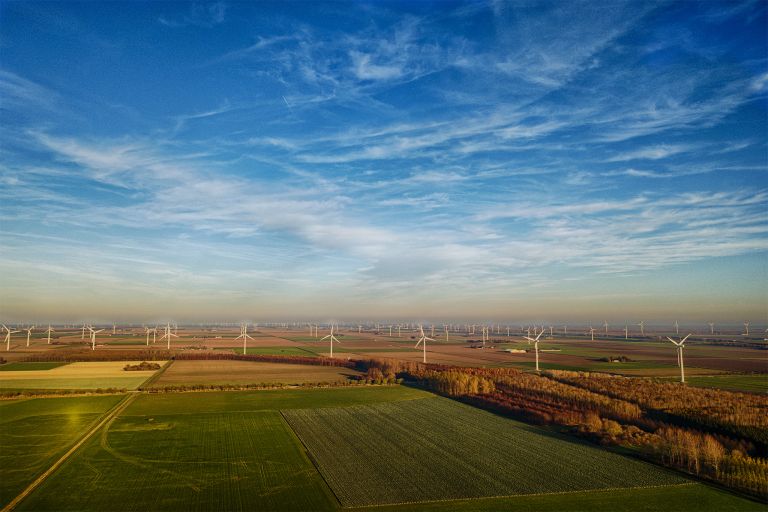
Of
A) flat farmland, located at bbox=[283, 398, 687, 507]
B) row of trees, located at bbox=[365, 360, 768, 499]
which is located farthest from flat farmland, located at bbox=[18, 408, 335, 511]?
row of trees, located at bbox=[365, 360, 768, 499]

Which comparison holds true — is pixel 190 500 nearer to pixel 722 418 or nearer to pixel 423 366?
pixel 722 418

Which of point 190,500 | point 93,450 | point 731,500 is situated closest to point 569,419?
point 731,500

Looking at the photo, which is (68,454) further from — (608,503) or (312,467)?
(608,503)

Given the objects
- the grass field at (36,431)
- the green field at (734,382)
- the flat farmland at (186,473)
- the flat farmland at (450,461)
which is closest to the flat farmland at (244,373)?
the grass field at (36,431)

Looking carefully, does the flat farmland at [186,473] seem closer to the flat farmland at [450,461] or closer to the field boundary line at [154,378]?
the flat farmland at [450,461]

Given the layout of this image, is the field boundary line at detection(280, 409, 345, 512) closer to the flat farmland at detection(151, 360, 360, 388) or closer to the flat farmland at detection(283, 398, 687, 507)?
the flat farmland at detection(283, 398, 687, 507)

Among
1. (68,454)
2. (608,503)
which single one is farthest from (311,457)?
Result: (608,503)
